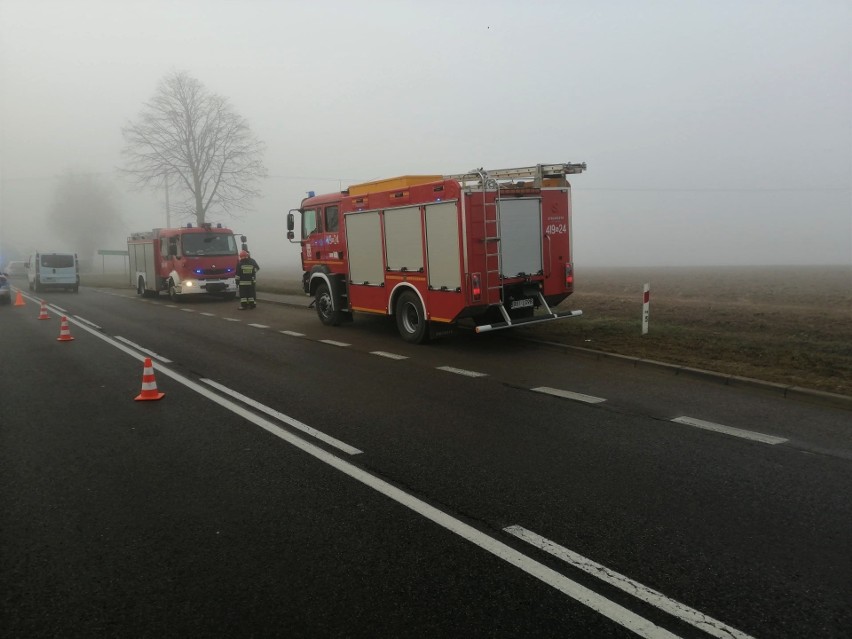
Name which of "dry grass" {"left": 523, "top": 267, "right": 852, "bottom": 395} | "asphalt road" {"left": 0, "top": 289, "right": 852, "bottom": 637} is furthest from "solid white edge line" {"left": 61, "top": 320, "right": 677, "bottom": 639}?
"dry grass" {"left": 523, "top": 267, "right": 852, "bottom": 395}

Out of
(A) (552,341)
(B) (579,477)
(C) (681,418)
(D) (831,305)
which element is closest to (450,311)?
(A) (552,341)

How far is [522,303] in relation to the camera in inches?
437

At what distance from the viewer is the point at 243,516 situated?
420cm

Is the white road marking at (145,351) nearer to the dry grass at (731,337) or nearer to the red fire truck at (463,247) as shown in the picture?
the red fire truck at (463,247)

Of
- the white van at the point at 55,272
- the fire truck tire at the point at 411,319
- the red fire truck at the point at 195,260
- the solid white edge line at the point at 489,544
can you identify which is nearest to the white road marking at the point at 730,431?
the solid white edge line at the point at 489,544

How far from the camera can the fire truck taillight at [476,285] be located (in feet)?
33.8

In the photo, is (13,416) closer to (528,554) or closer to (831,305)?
(528,554)

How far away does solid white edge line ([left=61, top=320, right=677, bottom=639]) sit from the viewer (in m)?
2.95

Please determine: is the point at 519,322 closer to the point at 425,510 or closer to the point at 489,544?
the point at 425,510

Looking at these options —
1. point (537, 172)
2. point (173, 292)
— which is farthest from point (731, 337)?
point (173, 292)

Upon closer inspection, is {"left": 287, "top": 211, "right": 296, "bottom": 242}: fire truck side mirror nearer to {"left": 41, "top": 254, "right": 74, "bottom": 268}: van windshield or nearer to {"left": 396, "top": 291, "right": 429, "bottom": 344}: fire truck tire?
{"left": 396, "top": 291, "right": 429, "bottom": 344}: fire truck tire

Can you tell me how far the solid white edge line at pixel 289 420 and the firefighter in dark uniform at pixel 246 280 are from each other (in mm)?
10908

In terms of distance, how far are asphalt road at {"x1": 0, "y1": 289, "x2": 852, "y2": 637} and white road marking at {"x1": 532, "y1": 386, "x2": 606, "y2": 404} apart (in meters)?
0.04

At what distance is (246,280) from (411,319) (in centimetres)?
880
